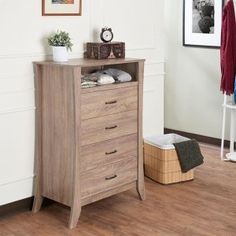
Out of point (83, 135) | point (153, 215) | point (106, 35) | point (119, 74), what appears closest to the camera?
point (83, 135)

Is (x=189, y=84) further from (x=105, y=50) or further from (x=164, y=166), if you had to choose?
(x=105, y=50)

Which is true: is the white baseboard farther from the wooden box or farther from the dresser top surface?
the wooden box

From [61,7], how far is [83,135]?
969 mm

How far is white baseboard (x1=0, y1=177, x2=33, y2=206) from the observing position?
3.64 meters

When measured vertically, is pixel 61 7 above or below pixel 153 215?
above

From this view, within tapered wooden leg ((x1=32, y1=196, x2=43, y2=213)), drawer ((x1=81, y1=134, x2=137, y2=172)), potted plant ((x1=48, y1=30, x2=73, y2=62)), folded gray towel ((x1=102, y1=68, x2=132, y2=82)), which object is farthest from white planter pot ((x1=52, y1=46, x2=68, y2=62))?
tapered wooden leg ((x1=32, y1=196, x2=43, y2=213))

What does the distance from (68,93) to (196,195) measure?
54.0 inches

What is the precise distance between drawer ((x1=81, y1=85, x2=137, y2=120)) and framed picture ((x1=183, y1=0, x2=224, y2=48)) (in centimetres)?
182

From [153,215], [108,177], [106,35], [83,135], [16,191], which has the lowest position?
[153,215]

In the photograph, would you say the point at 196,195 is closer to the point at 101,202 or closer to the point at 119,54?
the point at 101,202

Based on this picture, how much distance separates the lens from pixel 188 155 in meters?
4.35

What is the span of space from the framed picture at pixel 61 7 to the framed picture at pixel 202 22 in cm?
187

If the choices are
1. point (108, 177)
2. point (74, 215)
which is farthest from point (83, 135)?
point (74, 215)

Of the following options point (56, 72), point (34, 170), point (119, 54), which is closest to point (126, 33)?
point (119, 54)
